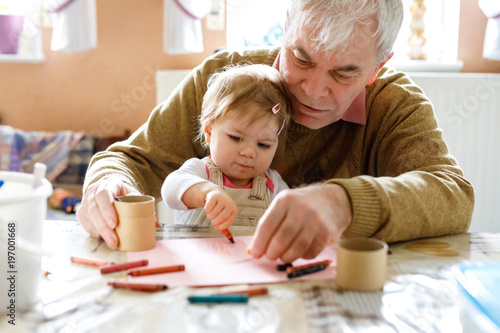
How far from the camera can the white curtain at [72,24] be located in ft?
9.18

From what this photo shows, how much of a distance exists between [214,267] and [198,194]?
267mm

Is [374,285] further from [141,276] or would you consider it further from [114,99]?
[114,99]

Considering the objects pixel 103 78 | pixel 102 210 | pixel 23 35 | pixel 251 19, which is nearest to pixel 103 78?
pixel 103 78

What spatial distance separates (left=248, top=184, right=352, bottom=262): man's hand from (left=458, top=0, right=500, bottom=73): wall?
7.37 ft

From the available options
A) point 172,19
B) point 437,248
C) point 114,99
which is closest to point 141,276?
point 437,248

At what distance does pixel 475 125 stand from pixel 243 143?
178 cm

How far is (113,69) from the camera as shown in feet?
10.3

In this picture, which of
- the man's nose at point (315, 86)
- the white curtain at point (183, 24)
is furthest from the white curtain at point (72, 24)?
the man's nose at point (315, 86)

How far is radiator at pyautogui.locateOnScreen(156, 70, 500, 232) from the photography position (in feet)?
8.48

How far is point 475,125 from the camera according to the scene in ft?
8.65

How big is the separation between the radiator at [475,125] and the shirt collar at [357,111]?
49.3 inches

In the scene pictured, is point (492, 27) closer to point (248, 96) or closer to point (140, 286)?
point (248, 96)

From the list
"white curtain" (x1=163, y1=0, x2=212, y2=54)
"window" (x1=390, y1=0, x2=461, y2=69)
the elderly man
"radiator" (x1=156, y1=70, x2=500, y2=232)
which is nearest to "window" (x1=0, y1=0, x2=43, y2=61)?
"white curtain" (x1=163, y1=0, x2=212, y2=54)

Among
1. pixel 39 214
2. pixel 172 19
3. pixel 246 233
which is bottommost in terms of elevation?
pixel 246 233
